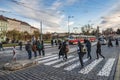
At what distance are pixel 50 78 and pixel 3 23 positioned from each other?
363ft

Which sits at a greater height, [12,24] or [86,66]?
[12,24]

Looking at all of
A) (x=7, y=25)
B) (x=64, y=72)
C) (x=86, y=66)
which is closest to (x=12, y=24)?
(x=7, y=25)

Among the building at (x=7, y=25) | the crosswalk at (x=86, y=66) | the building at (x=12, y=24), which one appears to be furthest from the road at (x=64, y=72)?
the building at (x=12, y=24)

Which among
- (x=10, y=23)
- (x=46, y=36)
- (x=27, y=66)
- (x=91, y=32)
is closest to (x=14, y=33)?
(x=10, y=23)

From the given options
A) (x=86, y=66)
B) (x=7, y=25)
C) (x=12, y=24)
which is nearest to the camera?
(x=86, y=66)

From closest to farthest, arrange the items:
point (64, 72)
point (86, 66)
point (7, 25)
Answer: point (64, 72), point (86, 66), point (7, 25)

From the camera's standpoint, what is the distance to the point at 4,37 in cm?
11188

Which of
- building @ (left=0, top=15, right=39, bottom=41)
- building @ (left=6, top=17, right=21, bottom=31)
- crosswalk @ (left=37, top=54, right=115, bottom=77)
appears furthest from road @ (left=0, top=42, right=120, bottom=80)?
building @ (left=6, top=17, right=21, bottom=31)

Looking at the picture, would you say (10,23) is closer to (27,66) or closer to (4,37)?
(4,37)

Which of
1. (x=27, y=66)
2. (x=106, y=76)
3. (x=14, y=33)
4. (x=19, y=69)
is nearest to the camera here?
(x=106, y=76)

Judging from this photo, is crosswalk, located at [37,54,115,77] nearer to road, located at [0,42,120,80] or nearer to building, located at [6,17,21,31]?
road, located at [0,42,120,80]

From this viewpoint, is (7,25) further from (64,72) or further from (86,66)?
(64,72)

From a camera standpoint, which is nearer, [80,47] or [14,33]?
[80,47]

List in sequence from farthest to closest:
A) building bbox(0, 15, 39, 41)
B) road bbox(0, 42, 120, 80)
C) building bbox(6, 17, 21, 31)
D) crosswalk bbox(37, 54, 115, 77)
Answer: building bbox(6, 17, 21, 31) < building bbox(0, 15, 39, 41) < crosswalk bbox(37, 54, 115, 77) < road bbox(0, 42, 120, 80)
